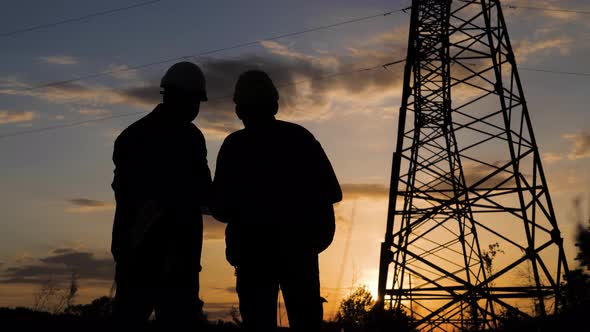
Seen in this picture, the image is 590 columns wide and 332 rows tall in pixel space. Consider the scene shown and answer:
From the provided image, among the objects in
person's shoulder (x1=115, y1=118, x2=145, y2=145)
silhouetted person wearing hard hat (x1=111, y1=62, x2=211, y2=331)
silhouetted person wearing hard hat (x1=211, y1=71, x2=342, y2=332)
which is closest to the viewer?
silhouetted person wearing hard hat (x1=211, y1=71, x2=342, y2=332)

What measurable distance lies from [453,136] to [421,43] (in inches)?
158

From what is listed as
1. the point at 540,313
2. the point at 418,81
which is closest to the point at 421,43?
the point at 418,81

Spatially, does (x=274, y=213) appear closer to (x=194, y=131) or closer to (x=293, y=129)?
(x=293, y=129)

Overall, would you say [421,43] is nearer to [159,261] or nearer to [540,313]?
[540,313]

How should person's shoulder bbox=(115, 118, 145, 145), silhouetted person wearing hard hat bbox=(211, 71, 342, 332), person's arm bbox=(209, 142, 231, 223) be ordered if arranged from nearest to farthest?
silhouetted person wearing hard hat bbox=(211, 71, 342, 332) < person's arm bbox=(209, 142, 231, 223) < person's shoulder bbox=(115, 118, 145, 145)

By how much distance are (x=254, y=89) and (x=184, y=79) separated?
658 mm

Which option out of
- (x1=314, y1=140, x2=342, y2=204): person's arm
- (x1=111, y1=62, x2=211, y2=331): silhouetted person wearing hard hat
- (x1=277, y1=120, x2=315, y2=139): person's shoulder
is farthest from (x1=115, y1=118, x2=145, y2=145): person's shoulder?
(x1=314, y1=140, x2=342, y2=204): person's arm

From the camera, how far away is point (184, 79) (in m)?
5.07

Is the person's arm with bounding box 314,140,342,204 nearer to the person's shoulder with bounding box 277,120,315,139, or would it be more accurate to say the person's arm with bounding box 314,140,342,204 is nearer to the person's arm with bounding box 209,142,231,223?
the person's shoulder with bounding box 277,120,315,139

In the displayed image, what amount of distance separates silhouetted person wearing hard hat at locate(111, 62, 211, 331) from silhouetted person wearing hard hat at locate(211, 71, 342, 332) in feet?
1.08

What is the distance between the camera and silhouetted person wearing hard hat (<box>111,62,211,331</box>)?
476cm

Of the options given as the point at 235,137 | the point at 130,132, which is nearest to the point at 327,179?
the point at 235,137

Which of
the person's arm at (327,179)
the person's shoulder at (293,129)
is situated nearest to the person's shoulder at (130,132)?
the person's shoulder at (293,129)

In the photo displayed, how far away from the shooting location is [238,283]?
180 inches
